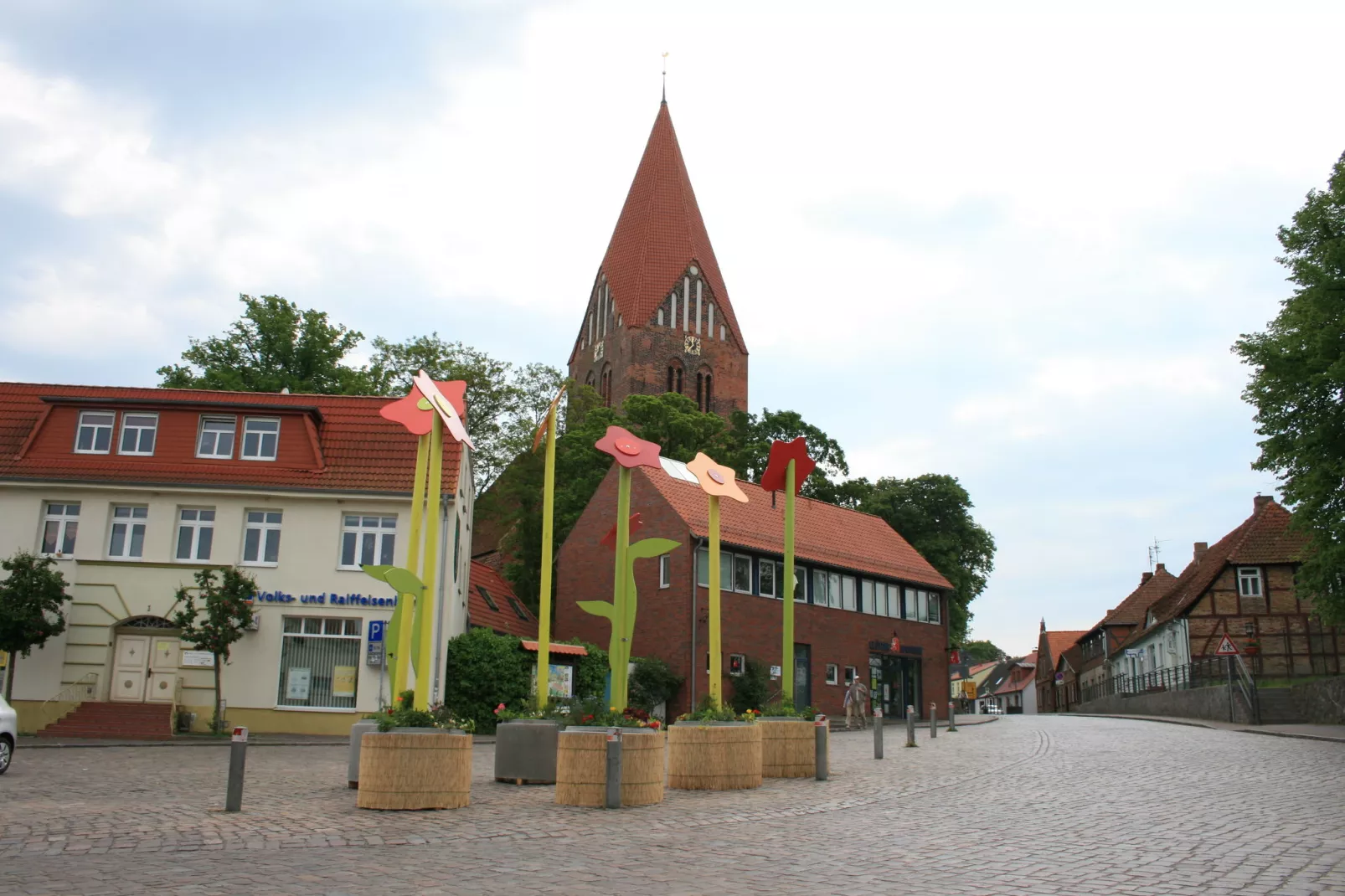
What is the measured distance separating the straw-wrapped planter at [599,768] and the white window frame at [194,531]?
16.9m

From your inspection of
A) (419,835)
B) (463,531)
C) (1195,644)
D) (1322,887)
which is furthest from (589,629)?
(1322,887)

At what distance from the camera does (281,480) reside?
2708 cm

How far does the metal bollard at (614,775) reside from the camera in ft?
39.1

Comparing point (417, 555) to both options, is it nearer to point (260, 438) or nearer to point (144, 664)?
point (144, 664)

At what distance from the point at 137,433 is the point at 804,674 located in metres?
21.0

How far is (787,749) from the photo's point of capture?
1559 centimetres

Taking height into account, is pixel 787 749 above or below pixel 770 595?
below

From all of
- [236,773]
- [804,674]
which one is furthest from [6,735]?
[804,674]

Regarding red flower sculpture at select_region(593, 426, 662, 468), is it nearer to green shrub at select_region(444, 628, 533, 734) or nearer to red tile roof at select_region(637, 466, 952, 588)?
green shrub at select_region(444, 628, 533, 734)

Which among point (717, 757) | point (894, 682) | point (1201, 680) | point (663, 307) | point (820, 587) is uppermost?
point (663, 307)

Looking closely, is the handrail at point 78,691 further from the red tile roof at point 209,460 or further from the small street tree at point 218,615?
the red tile roof at point 209,460

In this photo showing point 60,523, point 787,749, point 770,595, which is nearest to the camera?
point 787,749

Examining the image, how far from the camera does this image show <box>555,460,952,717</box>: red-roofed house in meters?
35.8

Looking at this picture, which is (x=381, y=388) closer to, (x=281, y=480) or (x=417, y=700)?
(x=281, y=480)
